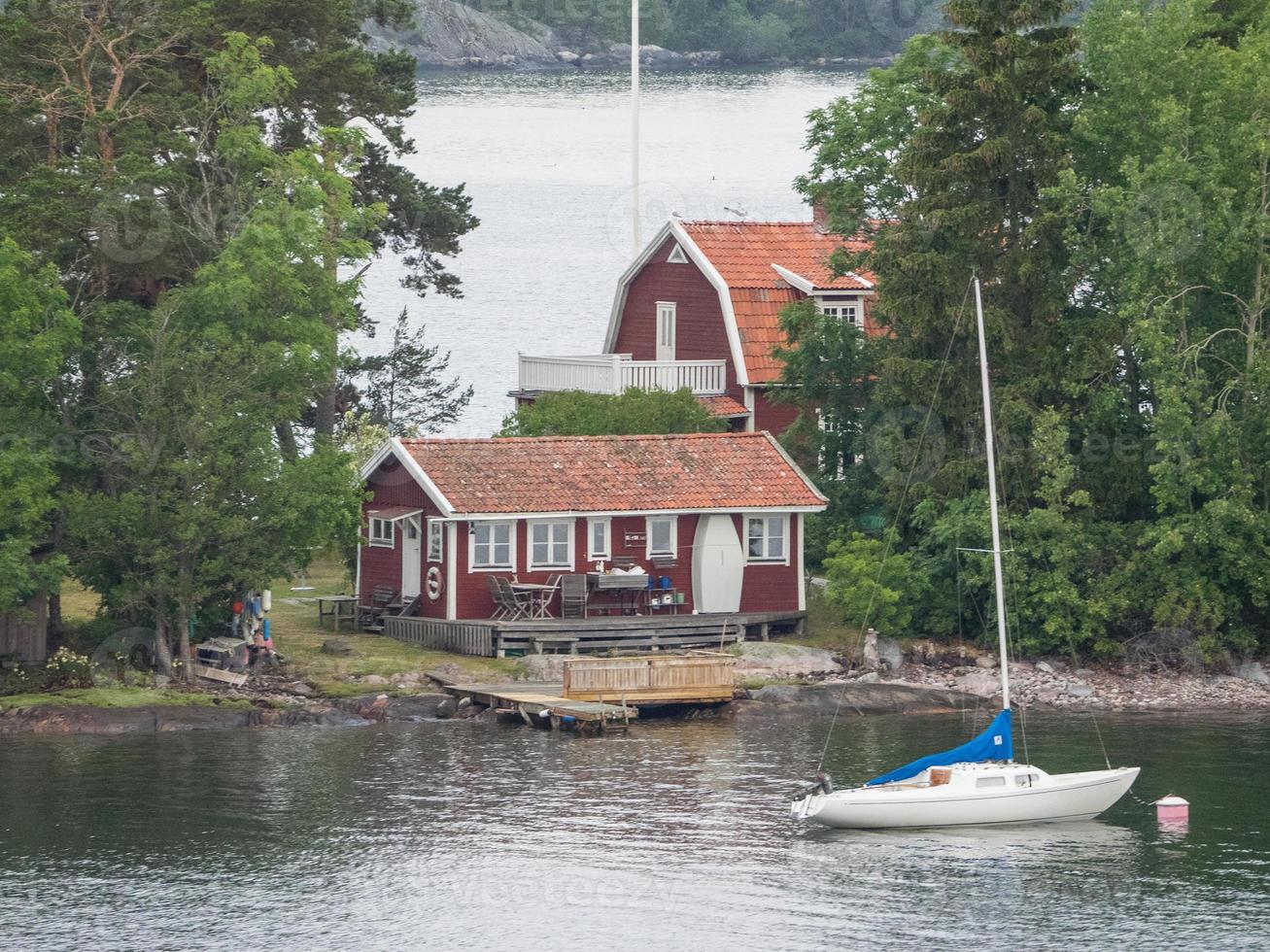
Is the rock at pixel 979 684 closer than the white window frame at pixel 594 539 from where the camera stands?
Yes

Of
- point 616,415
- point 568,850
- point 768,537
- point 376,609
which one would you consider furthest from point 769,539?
point 568,850

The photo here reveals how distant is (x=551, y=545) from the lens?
49.0 meters

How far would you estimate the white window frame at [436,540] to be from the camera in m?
48.5

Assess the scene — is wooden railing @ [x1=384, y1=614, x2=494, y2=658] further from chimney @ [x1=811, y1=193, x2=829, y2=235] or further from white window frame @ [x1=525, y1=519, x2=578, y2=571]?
chimney @ [x1=811, y1=193, x2=829, y2=235]

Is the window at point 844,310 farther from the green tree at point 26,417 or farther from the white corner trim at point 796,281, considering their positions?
the green tree at point 26,417

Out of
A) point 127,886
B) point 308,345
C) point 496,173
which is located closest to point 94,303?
point 308,345

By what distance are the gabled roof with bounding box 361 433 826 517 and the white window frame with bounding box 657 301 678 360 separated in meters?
10.5

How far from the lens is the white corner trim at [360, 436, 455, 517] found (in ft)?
157

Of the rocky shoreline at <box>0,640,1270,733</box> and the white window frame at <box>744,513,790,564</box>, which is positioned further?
the white window frame at <box>744,513,790,564</box>

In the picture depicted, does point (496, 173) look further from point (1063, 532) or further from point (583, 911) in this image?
point (583, 911)

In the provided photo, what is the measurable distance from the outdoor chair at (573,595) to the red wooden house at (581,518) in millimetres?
599

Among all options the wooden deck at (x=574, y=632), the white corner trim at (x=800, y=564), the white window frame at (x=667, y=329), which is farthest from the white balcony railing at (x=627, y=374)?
the wooden deck at (x=574, y=632)

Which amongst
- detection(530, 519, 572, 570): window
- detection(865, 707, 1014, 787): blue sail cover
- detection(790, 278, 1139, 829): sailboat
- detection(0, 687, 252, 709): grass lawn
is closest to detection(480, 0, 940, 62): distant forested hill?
detection(530, 519, 572, 570): window

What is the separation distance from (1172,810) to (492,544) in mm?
16883
